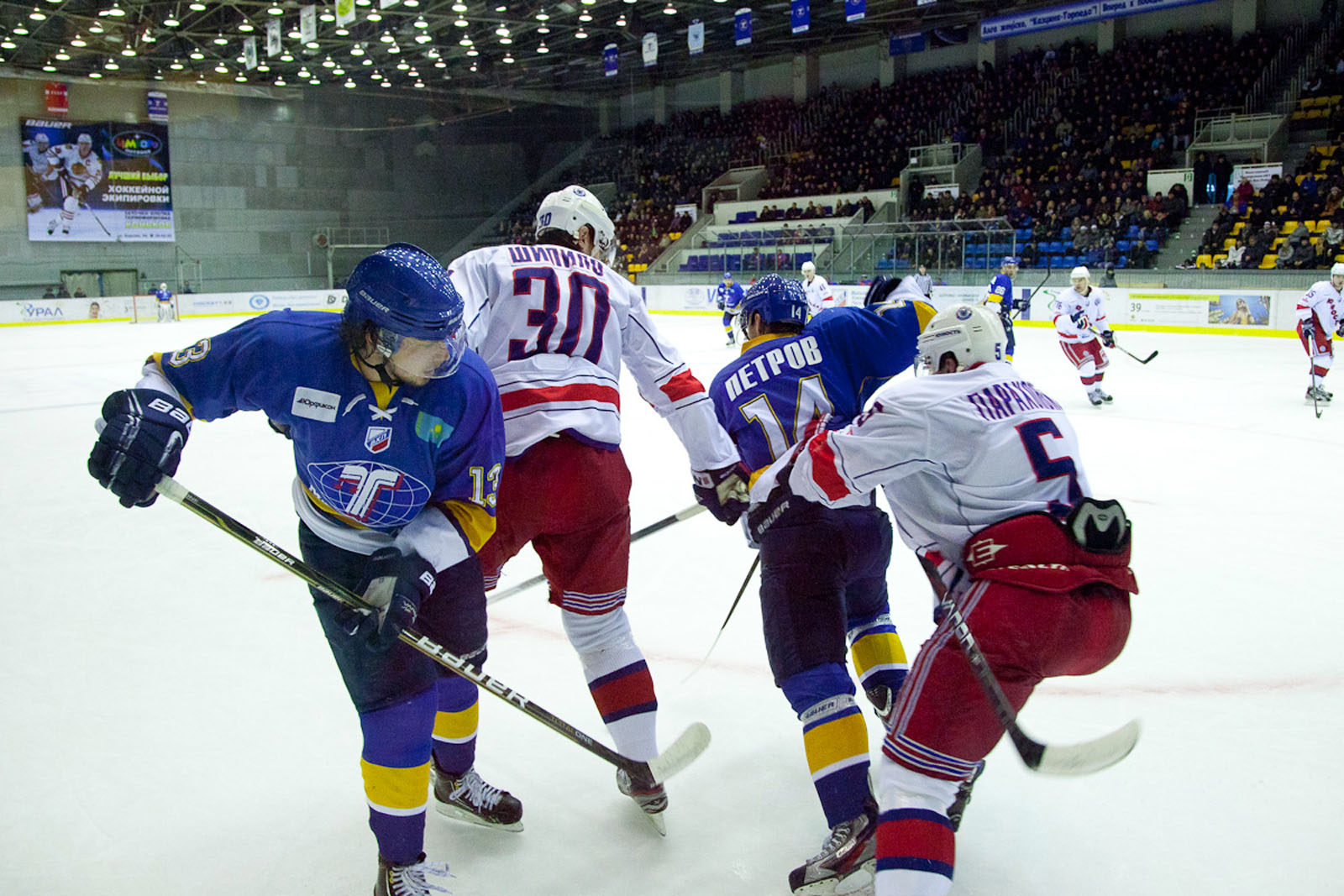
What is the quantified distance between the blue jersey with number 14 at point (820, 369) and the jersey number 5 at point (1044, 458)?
66 cm

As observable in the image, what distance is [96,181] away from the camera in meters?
22.1

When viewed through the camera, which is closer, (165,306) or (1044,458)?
(1044,458)

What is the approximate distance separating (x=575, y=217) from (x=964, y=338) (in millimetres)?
934

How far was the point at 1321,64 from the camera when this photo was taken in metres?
16.7

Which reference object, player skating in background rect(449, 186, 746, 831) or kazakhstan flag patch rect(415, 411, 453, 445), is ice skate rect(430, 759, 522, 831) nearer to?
player skating in background rect(449, 186, 746, 831)

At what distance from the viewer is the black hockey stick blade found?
1671 mm

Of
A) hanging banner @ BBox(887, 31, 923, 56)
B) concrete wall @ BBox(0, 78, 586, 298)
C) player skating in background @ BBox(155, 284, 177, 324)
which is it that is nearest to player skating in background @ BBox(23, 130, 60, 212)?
concrete wall @ BBox(0, 78, 586, 298)

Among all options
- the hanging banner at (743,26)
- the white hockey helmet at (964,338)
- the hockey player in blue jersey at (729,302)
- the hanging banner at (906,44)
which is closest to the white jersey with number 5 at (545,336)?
the white hockey helmet at (964,338)

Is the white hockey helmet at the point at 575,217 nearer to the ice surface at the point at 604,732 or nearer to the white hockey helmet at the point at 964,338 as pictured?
the white hockey helmet at the point at 964,338

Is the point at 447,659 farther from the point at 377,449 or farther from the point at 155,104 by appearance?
the point at 155,104

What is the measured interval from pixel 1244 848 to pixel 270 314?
6.78ft

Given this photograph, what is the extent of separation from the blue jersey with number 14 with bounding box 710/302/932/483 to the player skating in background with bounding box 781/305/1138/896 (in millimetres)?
487

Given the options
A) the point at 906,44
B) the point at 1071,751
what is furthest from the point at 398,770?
the point at 906,44

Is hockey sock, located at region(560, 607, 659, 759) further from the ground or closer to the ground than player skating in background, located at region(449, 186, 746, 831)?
closer to the ground
